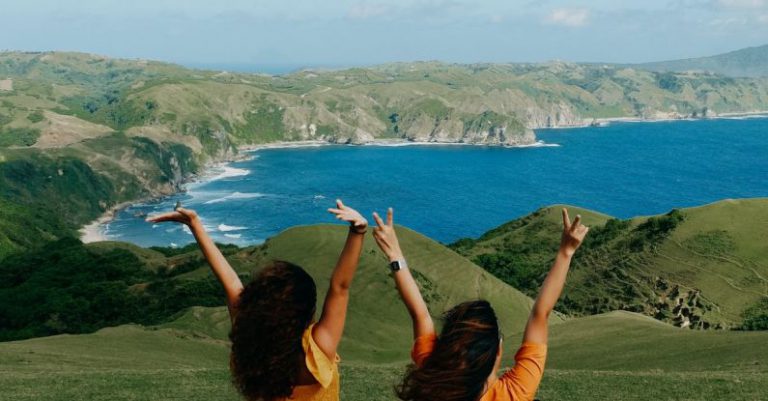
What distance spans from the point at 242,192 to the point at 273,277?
197m

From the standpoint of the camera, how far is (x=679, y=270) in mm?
61875

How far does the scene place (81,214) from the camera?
172375 mm

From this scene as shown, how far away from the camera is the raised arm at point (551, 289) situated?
5215 millimetres

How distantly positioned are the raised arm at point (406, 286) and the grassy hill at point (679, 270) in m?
54.7

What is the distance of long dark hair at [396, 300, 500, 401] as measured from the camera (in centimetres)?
468

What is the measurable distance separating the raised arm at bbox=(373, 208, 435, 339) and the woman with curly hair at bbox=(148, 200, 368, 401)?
0.49 m

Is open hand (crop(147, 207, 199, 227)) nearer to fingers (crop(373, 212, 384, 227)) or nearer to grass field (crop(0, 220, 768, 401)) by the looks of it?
grass field (crop(0, 220, 768, 401))

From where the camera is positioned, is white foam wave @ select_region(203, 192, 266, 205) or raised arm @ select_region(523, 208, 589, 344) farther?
white foam wave @ select_region(203, 192, 266, 205)

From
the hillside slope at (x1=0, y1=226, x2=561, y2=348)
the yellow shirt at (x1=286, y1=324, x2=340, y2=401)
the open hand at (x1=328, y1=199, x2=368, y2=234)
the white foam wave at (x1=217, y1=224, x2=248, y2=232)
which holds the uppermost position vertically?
the open hand at (x1=328, y1=199, x2=368, y2=234)

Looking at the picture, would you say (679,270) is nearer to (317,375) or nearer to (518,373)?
(518,373)

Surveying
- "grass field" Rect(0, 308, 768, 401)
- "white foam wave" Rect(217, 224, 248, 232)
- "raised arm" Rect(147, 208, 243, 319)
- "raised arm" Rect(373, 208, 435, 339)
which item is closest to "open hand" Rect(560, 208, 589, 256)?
"raised arm" Rect(373, 208, 435, 339)

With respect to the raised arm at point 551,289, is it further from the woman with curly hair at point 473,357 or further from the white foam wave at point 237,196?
the white foam wave at point 237,196

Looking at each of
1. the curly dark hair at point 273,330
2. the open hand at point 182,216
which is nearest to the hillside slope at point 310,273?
the open hand at point 182,216

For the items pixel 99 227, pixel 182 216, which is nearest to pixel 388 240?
pixel 182 216
